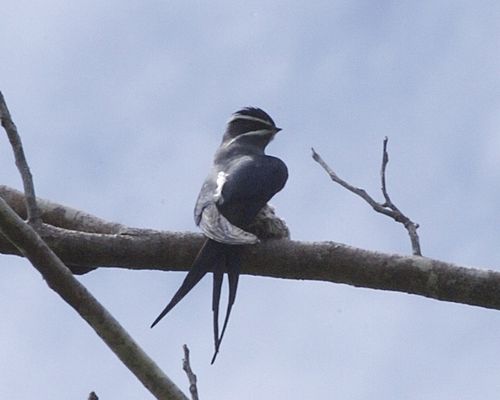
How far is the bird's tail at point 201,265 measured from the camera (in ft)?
14.8

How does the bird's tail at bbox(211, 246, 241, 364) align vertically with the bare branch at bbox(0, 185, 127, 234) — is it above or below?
below

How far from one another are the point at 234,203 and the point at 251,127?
5.55 feet

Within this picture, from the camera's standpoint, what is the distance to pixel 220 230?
15.6ft

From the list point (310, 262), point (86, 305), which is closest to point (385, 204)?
point (310, 262)

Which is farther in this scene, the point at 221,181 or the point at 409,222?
the point at 221,181

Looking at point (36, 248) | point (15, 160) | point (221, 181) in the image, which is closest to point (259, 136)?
point (221, 181)

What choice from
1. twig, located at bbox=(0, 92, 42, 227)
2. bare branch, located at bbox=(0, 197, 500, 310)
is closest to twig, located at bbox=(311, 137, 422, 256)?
bare branch, located at bbox=(0, 197, 500, 310)

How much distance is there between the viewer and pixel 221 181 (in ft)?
18.5

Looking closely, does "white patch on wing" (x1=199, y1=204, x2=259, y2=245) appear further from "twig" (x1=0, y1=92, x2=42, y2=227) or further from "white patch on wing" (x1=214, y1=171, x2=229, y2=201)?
"twig" (x1=0, y1=92, x2=42, y2=227)

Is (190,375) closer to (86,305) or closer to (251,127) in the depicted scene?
(86,305)

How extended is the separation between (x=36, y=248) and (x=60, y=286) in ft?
0.41

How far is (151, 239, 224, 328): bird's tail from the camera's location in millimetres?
4496

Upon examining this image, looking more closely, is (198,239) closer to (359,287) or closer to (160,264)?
Answer: (160,264)

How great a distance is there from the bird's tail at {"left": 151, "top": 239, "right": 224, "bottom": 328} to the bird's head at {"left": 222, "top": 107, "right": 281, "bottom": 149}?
222cm
